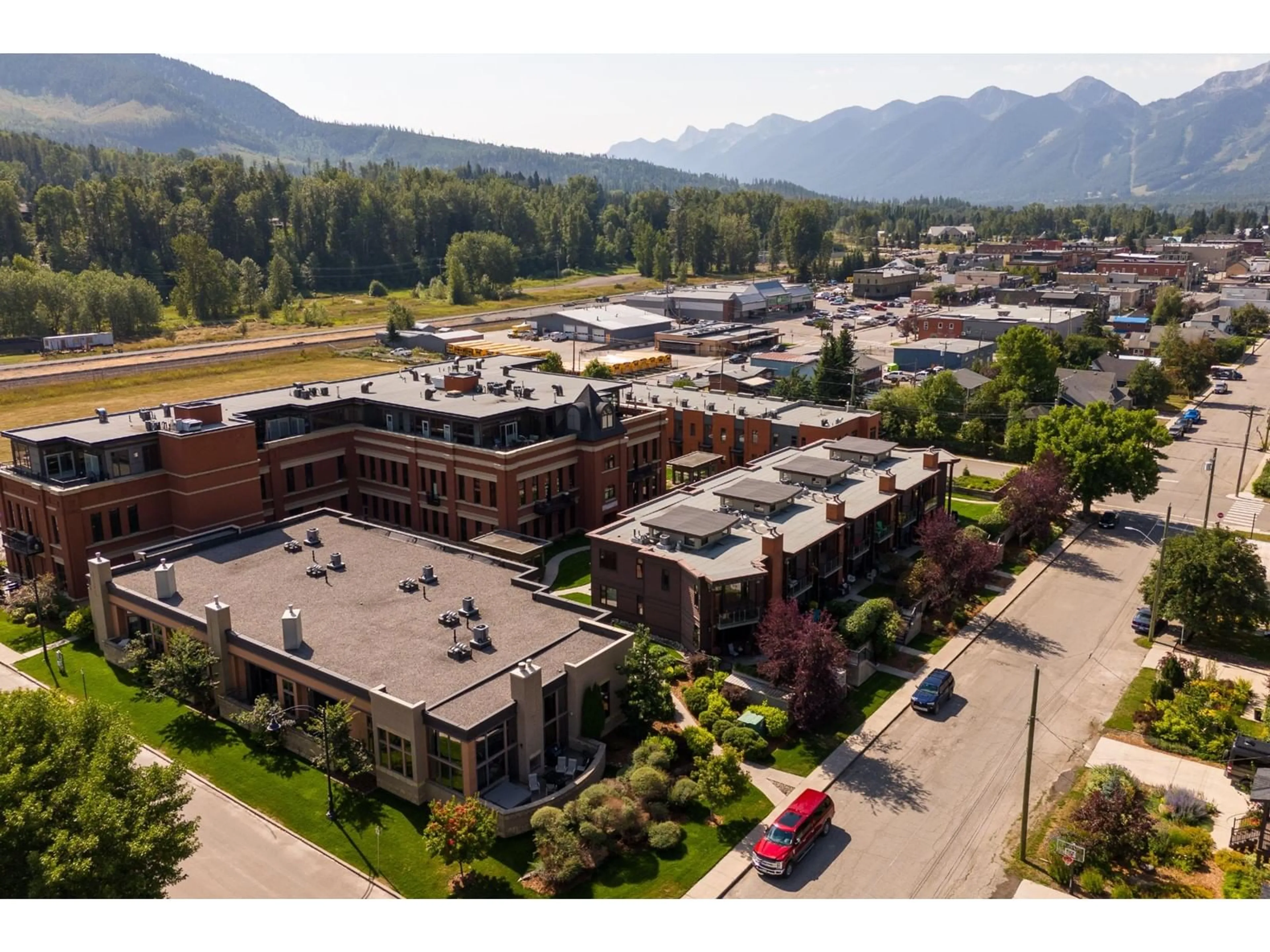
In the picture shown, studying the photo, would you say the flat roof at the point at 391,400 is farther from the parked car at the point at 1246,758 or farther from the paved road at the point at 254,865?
the parked car at the point at 1246,758

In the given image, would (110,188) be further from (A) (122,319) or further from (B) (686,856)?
(B) (686,856)

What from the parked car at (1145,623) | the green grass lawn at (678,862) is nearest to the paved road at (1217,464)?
the parked car at (1145,623)

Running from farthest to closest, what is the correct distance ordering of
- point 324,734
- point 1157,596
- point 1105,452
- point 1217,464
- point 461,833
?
1. point 1217,464
2. point 1105,452
3. point 1157,596
4. point 324,734
5. point 461,833

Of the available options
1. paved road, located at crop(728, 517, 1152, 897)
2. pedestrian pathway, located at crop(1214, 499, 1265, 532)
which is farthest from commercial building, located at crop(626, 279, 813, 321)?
paved road, located at crop(728, 517, 1152, 897)

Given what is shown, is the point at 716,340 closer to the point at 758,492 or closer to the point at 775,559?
the point at 758,492

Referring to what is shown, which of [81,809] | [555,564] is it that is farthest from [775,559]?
[81,809]

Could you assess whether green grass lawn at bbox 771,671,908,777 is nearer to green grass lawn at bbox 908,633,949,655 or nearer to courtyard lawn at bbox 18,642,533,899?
green grass lawn at bbox 908,633,949,655

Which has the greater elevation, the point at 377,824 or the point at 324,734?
the point at 324,734
